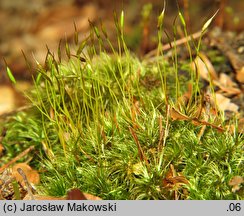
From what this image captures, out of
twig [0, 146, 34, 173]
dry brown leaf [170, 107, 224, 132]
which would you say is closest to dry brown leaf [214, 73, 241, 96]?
dry brown leaf [170, 107, 224, 132]

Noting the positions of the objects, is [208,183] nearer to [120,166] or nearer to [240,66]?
[120,166]

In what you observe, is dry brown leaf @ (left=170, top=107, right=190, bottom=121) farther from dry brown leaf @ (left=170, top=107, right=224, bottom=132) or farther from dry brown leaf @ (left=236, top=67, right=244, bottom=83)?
dry brown leaf @ (left=236, top=67, right=244, bottom=83)

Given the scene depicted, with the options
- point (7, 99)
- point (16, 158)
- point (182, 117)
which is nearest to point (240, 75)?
point (182, 117)

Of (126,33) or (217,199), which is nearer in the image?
(217,199)

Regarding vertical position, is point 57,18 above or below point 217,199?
above

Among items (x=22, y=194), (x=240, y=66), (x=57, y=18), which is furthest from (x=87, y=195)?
(x=57, y=18)

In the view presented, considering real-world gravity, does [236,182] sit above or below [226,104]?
below

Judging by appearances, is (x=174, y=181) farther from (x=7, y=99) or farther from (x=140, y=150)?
(x=7, y=99)

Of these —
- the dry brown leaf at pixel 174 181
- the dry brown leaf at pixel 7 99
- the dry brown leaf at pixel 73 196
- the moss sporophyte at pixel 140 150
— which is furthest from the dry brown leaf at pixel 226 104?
the dry brown leaf at pixel 7 99
